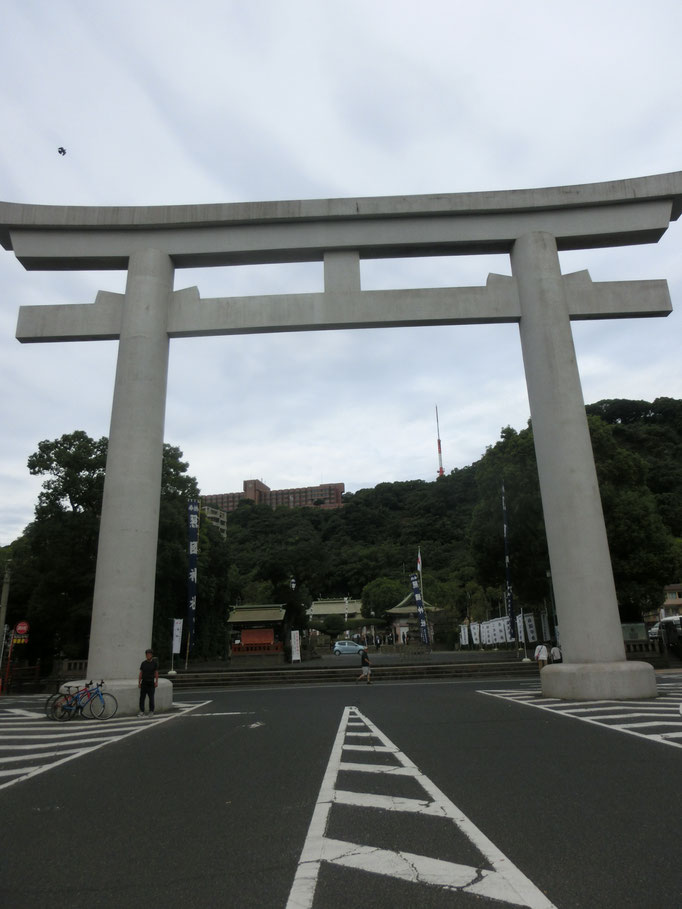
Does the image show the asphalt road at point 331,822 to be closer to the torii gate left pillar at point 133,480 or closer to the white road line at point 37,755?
the white road line at point 37,755

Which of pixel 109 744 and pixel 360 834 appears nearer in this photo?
pixel 360 834

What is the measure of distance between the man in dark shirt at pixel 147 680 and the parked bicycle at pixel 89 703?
54 cm

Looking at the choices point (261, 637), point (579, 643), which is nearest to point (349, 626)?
point (261, 637)

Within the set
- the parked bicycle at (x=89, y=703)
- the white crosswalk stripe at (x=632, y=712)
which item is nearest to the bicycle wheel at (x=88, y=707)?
the parked bicycle at (x=89, y=703)

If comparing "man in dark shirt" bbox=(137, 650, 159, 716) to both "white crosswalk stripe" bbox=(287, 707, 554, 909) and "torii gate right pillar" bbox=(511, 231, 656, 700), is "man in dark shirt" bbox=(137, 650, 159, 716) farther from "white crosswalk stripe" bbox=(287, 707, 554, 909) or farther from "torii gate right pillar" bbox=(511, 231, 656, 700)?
"torii gate right pillar" bbox=(511, 231, 656, 700)

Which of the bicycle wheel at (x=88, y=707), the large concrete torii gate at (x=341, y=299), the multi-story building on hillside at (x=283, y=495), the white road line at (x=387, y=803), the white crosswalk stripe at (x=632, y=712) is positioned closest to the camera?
the white road line at (x=387, y=803)

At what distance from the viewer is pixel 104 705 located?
12406 millimetres

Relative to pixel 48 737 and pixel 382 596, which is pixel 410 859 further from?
pixel 382 596

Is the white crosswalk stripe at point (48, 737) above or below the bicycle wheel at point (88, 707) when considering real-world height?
below

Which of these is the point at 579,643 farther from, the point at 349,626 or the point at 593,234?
the point at 349,626

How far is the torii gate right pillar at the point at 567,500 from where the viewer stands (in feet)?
40.4

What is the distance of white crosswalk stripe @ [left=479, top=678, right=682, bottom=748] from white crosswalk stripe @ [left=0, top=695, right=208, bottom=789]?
24.0ft

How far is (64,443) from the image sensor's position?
28922 mm

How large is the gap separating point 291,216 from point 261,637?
30.3m
